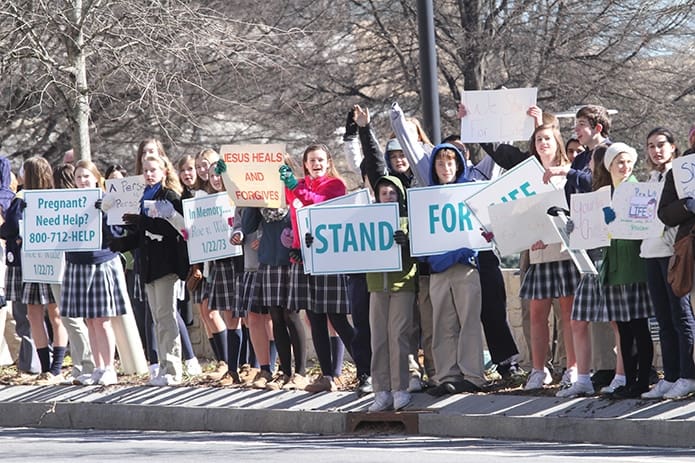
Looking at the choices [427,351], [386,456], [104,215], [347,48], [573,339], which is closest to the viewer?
[386,456]

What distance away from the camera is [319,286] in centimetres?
A: 1282

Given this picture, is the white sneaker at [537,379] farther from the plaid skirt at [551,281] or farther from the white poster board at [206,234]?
the white poster board at [206,234]

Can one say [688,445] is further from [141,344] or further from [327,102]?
[327,102]

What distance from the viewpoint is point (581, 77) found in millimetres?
21984

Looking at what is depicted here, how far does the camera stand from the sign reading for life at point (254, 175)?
12992 mm

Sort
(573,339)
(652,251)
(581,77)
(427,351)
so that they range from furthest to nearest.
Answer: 1. (581,77)
2. (427,351)
3. (573,339)
4. (652,251)

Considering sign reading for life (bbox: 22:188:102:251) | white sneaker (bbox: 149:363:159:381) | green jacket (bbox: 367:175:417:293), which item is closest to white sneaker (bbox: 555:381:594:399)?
green jacket (bbox: 367:175:417:293)

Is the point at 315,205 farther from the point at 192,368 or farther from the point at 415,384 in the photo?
the point at 192,368

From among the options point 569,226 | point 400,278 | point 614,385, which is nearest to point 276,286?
point 400,278

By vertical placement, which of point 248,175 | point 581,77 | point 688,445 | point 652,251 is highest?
point 581,77

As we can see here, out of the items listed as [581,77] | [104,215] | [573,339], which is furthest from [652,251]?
[581,77]

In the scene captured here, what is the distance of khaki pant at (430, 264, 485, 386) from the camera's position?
12.0m

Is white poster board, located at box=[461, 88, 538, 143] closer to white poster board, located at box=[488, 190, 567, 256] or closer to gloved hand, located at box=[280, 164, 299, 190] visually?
white poster board, located at box=[488, 190, 567, 256]

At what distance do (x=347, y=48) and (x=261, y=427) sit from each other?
11.8 m
